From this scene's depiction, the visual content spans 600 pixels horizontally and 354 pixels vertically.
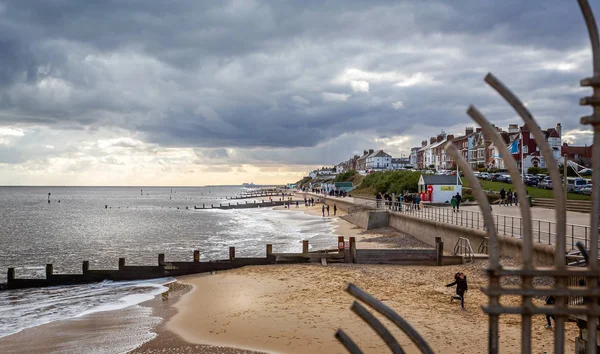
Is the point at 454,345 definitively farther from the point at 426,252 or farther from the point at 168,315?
the point at 426,252

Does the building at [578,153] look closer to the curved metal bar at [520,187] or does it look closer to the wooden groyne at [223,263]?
the wooden groyne at [223,263]

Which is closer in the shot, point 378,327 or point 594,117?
point 594,117

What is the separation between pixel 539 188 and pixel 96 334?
1987 inches

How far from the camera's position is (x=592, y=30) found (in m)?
3.72

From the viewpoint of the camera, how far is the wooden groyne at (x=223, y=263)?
78.0 ft

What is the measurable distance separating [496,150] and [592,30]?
6423cm

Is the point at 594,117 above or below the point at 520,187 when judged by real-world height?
above

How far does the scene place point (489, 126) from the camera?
3969 mm

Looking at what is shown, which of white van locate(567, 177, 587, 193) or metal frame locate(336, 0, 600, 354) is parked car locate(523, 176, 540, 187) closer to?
white van locate(567, 177, 587, 193)

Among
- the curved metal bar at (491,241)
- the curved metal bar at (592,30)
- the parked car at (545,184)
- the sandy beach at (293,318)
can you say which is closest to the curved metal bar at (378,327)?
the curved metal bar at (491,241)

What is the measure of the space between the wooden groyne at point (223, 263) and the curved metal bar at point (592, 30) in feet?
66.1

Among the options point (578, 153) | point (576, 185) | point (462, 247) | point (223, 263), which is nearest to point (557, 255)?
point (223, 263)

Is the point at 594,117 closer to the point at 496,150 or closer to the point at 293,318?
the point at 293,318

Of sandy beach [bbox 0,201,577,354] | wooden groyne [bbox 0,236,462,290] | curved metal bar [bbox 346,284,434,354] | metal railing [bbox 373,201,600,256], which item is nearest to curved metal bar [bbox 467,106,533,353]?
curved metal bar [bbox 346,284,434,354]
